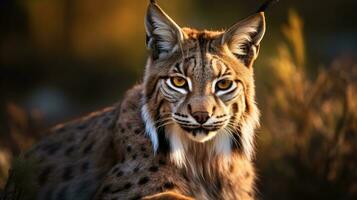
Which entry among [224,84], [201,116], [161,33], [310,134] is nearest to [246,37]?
[224,84]

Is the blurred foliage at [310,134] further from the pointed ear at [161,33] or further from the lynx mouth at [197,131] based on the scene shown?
the lynx mouth at [197,131]

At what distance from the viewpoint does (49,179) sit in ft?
26.5

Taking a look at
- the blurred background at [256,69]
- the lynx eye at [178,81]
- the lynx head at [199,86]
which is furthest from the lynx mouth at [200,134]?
the blurred background at [256,69]

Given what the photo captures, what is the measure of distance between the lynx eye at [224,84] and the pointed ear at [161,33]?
1.40ft

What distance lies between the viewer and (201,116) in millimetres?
6805

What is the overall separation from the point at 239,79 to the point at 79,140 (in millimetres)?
1630

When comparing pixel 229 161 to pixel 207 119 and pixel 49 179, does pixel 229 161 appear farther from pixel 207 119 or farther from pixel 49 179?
pixel 49 179

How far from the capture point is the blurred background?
363 inches

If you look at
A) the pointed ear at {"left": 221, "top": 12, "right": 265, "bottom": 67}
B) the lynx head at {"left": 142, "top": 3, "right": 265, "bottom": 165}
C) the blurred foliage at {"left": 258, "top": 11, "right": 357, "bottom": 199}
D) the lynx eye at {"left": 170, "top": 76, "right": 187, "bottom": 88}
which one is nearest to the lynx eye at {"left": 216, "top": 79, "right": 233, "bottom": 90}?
the lynx head at {"left": 142, "top": 3, "right": 265, "bottom": 165}

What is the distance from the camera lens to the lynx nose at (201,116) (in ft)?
22.3

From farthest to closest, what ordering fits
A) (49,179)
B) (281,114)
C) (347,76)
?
(281,114) → (347,76) → (49,179)

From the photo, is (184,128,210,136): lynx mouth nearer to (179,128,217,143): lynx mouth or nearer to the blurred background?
(179,128,217,143): lynx mouth

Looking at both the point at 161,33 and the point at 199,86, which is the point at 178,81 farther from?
the point at 161,33

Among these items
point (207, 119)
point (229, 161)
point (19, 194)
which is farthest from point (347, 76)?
point (19, 194)
